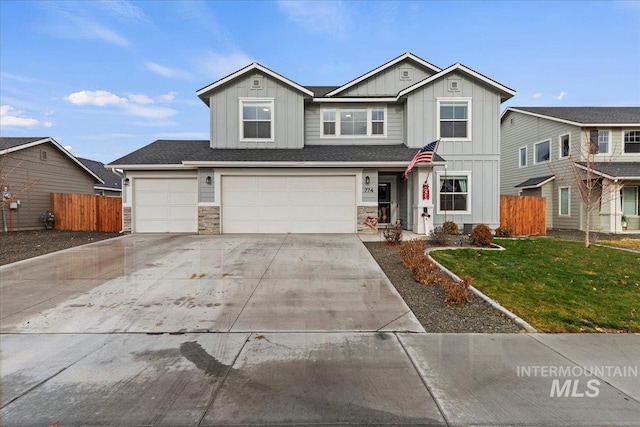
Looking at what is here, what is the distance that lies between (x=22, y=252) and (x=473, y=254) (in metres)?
13.2

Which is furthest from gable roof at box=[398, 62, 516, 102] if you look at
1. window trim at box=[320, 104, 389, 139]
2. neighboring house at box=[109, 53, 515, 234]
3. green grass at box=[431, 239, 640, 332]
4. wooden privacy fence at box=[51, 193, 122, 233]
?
wooden privacy fence at box=[51, 193, 122, 233]

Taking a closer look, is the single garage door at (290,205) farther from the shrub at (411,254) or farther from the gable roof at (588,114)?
the gable roof at (588,114)

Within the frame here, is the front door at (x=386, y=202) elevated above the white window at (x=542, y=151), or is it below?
below

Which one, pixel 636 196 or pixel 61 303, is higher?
pixel 636 196

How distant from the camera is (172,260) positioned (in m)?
8.57

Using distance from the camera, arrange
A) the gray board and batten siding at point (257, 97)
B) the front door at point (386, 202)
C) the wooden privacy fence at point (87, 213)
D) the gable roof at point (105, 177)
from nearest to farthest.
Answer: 1. the gray board and batten siding at point (257, 97)
2. the front door at point (386, 202)
3. the wooden privacy fence at point (87, 213)
4. the gable roof at point (105, 177)

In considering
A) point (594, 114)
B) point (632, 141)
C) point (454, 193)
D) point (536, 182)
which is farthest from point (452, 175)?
point (632, 141)

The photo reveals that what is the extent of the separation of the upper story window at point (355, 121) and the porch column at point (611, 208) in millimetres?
11237

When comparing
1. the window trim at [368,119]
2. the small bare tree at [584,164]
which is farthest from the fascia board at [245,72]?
the small bare tree at [584,164]

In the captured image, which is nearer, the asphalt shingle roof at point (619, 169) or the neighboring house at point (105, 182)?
the asphalt shingle roof at point (619, 169)

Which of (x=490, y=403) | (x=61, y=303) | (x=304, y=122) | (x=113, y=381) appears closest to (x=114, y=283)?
(x=61, y=303)

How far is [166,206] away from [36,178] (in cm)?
928

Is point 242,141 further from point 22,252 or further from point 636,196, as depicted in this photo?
point 636,196

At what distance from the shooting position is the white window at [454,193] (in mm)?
14383
